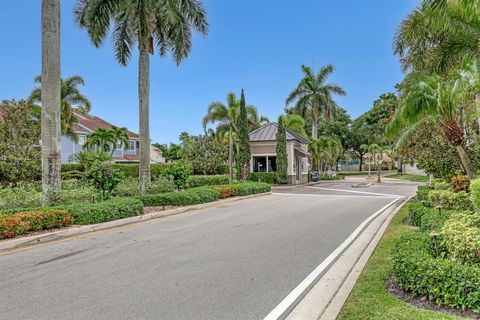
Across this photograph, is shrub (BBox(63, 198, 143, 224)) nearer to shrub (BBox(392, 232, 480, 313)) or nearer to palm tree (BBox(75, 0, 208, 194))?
palm tree (BBox(75, 0, 208, 194))

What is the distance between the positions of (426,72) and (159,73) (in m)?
14.8

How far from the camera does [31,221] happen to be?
912 centimetres

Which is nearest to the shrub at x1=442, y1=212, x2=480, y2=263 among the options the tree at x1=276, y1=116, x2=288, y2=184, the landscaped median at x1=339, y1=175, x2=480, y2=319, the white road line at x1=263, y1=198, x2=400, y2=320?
the landscaped median at x1=339, y1=175, x2=480, y2=319

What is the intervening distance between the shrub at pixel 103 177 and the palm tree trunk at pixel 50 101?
160 centimetres

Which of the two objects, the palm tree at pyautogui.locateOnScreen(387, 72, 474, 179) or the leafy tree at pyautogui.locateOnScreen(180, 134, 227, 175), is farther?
the leafy tree at pyautogui.locateOnScreen(180, 134, 227, 175)

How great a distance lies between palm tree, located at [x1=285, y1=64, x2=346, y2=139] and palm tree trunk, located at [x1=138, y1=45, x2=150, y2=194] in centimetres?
2954

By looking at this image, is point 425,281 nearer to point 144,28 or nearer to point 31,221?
point 31,221

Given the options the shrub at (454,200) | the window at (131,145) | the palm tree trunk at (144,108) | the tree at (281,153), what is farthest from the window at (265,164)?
the shrub at (454,200)

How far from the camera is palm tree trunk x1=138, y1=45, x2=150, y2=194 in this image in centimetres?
1609

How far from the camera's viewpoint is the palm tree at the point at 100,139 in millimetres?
38750

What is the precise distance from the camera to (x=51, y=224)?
31.3 ft

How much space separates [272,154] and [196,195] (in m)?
19.0

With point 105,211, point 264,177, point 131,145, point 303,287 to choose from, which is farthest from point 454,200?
point 131,145

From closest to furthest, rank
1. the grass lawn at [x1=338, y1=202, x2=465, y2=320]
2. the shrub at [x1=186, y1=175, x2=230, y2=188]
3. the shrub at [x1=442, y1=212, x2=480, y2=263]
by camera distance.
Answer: the grass lawn at [x1=338, y1=202, x2=465, y2=320] < the shrub at [x1=442, y1=212, x2=480, y2=263] < the shrub at [x1=186, y1=175, x2=230, y2=188]
